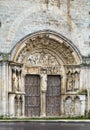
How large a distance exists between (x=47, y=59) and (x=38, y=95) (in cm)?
202

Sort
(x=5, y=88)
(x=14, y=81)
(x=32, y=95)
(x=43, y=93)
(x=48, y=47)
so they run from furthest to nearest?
1. (x=48, y=47)
2. (x=32, y=95)
3. (x=43, y=93)
4. (x=14, y=81)
5. (x=5, y=88)

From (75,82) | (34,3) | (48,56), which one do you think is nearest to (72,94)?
(75,82)

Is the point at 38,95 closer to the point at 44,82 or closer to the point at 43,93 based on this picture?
the point at 43,93

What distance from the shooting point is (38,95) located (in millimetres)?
28891

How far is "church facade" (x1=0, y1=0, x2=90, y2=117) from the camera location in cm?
2783

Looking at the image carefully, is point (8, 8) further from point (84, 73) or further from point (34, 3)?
point (84, 73)

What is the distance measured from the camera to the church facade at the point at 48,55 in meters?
27.8

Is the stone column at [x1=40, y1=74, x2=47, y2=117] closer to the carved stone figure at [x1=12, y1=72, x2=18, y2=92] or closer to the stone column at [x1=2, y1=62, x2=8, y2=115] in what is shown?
the carved stone figure at [x1=12, y1=72, x2=18, y2=92]

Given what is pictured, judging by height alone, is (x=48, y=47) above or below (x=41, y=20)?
below

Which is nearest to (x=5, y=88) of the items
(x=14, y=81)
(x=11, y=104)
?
(x=14, y=81)

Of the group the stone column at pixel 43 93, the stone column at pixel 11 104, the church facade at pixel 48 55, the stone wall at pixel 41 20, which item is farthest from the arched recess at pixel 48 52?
the stone column at pixel 11 104

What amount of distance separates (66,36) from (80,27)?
3.10ft

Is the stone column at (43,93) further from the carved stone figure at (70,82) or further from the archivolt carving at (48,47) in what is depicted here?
the archivolt carving at (48,47)

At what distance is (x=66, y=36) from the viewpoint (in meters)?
28.7
